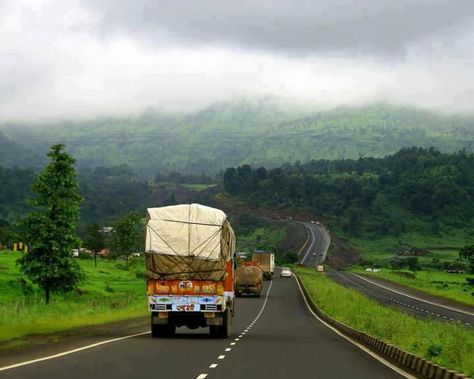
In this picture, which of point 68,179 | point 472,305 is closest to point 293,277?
point 472,305

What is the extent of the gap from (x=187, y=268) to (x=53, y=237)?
38.9 meters

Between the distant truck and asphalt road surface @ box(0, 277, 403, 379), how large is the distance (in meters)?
51.5

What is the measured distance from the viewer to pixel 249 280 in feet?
287

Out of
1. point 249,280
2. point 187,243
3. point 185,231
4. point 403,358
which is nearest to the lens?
point 403,358

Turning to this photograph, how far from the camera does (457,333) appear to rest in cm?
Result: 2552

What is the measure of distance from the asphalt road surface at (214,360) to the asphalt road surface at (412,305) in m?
20.3

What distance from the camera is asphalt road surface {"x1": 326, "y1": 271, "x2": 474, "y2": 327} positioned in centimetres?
6234

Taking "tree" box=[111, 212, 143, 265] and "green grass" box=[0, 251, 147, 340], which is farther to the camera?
"tree" box=[111, 212, 143, 265]

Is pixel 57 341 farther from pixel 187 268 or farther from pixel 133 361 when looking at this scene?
pixel 133 361

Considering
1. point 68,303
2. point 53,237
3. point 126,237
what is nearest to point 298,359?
point 68,303

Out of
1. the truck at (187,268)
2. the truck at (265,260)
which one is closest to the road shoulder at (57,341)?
the truck at (187,268)

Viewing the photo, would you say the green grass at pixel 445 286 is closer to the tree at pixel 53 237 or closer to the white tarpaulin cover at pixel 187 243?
the tree at pixel 53 237

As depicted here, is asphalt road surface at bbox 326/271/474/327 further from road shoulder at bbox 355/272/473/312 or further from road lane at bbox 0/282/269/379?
road lane at bbox 0/282/269/379

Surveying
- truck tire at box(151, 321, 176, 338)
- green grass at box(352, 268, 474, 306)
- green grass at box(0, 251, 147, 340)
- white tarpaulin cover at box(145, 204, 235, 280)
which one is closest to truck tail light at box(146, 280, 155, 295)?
white tarpaulin cover at box(145, 204, 235, 280)
